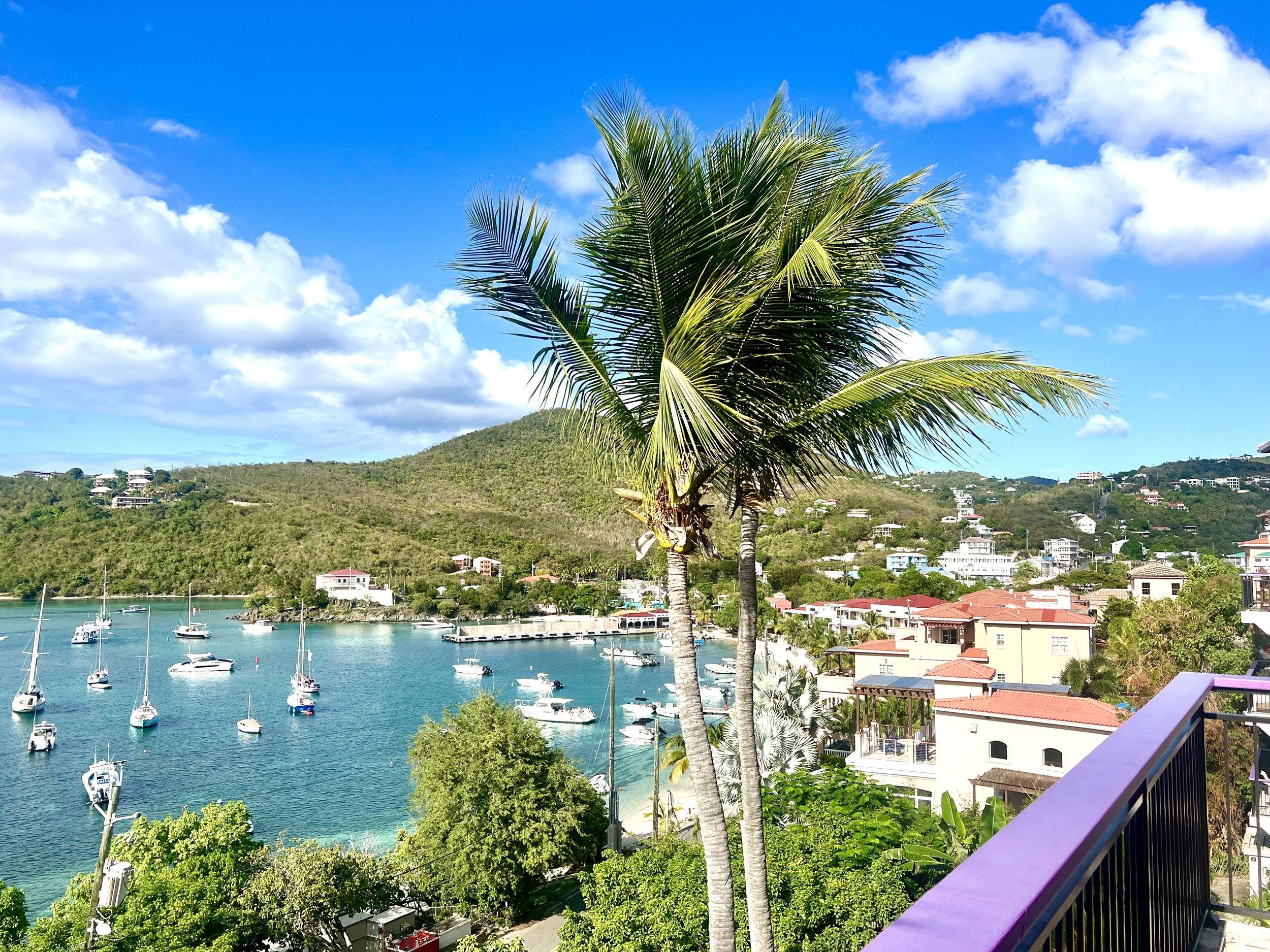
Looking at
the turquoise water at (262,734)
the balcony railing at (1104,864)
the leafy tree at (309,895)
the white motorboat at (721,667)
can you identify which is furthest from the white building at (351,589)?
the balcony railing at (1104,864)

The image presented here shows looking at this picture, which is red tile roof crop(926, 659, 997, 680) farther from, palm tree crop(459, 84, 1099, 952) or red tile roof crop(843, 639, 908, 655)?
palm tree crop(459, 84, 1099, 952)

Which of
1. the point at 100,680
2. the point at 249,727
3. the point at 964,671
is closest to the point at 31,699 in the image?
the point at 100,680

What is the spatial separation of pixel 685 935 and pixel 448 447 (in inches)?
4969

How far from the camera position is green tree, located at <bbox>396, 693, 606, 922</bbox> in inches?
651

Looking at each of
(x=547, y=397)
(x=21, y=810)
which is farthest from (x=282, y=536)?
(x=547, y=397)

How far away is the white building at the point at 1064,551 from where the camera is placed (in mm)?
85438

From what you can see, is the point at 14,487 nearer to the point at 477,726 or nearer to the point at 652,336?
the point at 477,726

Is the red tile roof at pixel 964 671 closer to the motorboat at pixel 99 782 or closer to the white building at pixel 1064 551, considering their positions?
the motorboat at pixel 99 782

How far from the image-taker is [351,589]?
82062mm

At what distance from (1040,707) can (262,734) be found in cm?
3318

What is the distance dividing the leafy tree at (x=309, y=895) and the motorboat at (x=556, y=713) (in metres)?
24.3

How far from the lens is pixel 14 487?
354 feet

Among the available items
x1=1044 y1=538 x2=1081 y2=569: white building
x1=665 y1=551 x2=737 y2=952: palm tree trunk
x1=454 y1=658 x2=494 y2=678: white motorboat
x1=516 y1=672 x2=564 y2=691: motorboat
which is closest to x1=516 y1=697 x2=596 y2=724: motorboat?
x1=516 y1=672 x2=564 y2=691: motorboat

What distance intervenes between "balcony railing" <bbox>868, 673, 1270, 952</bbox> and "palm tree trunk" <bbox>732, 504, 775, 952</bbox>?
3084 mm
